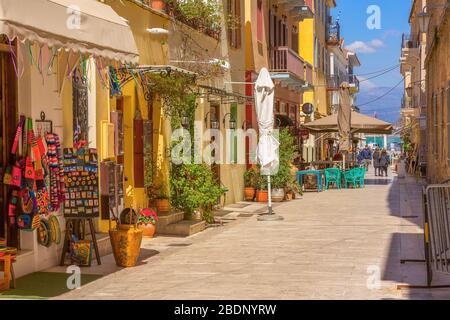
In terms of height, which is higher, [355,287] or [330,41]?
[330,41]

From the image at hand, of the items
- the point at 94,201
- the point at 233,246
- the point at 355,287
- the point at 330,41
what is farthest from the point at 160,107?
the point at 330,41

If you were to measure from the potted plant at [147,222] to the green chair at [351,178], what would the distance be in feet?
57.7

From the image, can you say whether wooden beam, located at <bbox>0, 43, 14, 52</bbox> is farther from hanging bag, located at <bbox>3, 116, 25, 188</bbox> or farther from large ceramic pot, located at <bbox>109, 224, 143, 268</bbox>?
large ceramic pot, located at <bbox>109, 224, 143, 268</bbox>

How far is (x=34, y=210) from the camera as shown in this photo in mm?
10453

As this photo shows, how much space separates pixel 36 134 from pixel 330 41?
4486 centimetres

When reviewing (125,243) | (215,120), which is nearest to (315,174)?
(215,120)

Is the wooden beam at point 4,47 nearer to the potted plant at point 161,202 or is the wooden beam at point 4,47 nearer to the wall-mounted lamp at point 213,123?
the potted plant at point 161,202

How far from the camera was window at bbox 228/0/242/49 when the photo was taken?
76.1 feet

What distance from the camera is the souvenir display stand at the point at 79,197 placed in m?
11.1

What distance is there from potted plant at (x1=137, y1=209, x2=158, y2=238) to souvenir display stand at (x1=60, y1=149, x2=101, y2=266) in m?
3.29

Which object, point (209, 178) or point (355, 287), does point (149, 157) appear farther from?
point (355, 287)

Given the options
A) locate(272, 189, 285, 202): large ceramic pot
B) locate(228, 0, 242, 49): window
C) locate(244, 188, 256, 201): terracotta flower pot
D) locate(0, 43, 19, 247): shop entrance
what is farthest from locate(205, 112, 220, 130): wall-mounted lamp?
locate(0, 43, 19, 247): shop entrance
